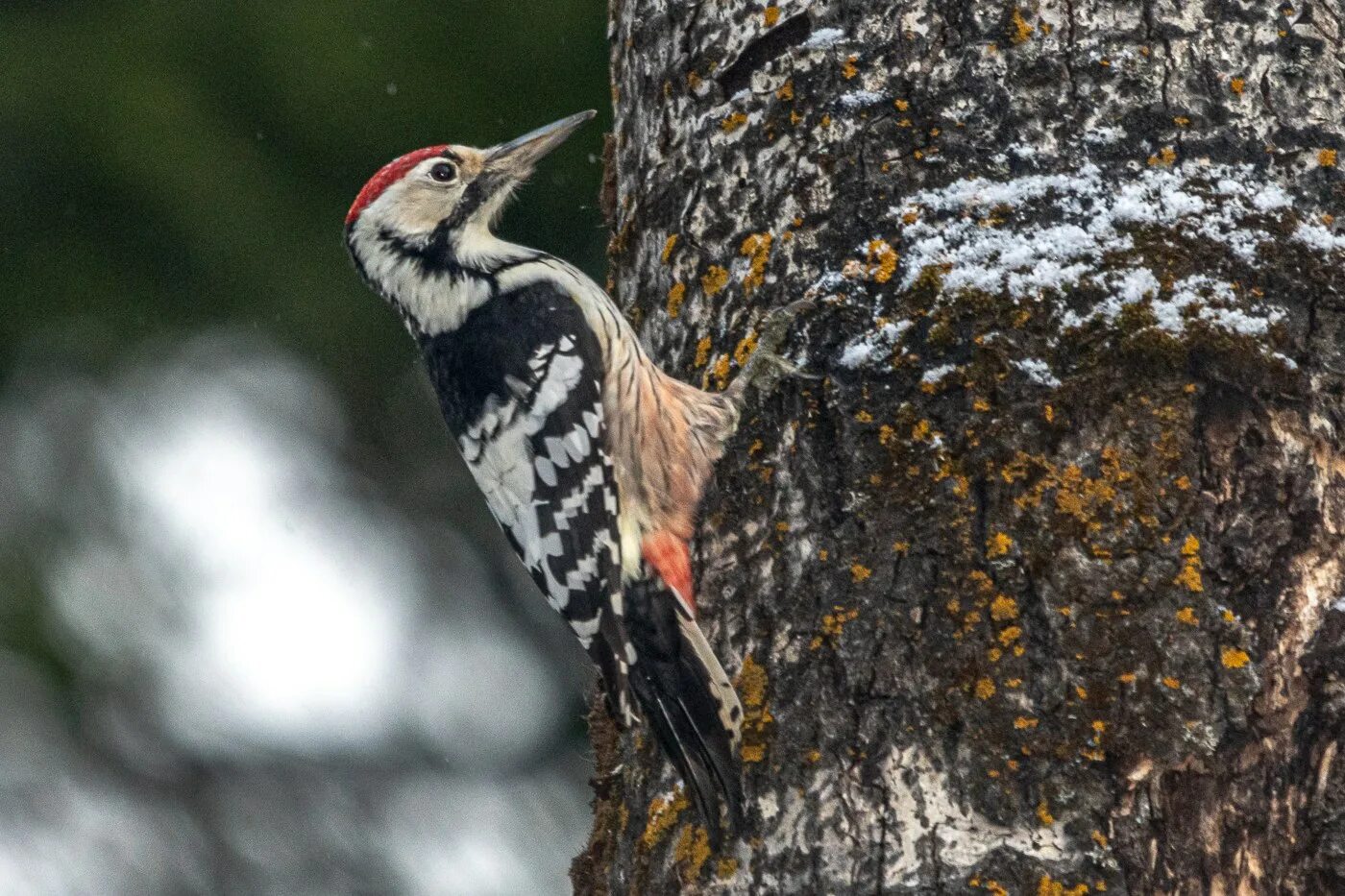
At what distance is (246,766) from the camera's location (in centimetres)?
605

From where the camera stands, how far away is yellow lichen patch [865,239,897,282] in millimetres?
3064

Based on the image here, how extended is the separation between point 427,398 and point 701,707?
343 cm

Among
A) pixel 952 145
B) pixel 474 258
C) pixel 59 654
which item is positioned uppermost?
pixel 952 145

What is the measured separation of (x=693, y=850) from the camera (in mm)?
2898

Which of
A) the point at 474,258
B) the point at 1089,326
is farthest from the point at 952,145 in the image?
the point at 474,258

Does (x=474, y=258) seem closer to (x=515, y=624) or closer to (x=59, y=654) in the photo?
(x=515, y=624)

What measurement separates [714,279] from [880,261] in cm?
42

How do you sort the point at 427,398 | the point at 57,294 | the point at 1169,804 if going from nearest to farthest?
the point at 1169,804, the point at 57,294, the point at 427,398

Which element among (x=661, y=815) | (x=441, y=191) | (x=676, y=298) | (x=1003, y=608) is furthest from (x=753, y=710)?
(x=441, y=191)

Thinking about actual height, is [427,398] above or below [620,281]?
below

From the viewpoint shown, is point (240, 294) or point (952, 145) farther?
point (240, 294)

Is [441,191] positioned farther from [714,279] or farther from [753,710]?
[753,710]

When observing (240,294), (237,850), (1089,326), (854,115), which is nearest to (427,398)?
(240,294)

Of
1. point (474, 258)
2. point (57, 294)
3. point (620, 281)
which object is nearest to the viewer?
point (620, 281)
